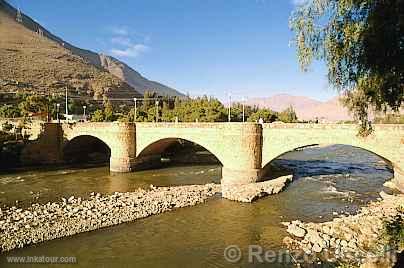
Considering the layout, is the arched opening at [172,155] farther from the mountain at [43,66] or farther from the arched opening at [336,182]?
the mountain at [43,66]

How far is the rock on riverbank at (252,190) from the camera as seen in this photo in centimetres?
1994

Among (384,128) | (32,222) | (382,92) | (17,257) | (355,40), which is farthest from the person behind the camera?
(384,128)

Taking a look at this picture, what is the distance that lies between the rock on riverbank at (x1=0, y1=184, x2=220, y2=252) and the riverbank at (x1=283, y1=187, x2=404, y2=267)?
7028mm

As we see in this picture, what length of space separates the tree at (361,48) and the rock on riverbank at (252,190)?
12.4 metres

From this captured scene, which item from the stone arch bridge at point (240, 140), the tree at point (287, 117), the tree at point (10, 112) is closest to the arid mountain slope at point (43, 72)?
the tree at point (10, 112)

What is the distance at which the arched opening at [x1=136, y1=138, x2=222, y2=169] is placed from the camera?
103ft

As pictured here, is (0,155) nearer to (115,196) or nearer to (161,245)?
(115,196)

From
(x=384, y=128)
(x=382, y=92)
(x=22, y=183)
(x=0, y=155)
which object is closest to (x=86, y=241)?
(x=382, y=92)

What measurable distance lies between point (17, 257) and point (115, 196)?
29.3 ft

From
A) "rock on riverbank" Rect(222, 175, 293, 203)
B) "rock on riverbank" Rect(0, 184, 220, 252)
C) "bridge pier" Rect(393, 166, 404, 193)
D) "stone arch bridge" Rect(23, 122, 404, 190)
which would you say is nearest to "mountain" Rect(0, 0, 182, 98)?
"stone arch bridge" Rect(23, 122, 404, 190)

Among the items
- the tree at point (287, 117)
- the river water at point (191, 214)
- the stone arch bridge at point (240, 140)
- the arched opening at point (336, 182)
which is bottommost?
the river water at point (191, 214)

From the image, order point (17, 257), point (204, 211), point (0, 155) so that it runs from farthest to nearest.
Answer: point (0, 155), point (204, 211), point (17, 257)

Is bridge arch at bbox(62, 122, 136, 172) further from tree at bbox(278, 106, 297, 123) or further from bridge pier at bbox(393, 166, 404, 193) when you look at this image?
tree at bbox(278, 106, 297, 123)

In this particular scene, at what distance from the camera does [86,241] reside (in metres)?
13.8
